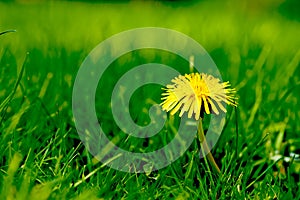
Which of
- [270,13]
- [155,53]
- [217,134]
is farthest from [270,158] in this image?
[270,13]

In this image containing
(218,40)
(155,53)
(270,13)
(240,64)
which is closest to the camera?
(240,64)

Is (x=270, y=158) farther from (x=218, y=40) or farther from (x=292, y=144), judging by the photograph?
(x=218, y=40)

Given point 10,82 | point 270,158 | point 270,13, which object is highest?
point 270,13

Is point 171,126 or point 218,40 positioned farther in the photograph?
point 218,40

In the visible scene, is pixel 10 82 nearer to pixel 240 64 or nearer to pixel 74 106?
pixel 74 106

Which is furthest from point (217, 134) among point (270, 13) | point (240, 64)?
point (270, 13)

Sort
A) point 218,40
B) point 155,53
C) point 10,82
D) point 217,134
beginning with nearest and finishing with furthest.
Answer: point 217,134
point 10,82
point 155,53
point 218,40

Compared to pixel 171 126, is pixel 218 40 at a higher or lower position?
higher
